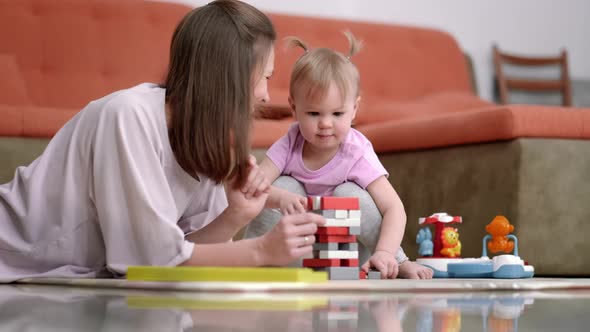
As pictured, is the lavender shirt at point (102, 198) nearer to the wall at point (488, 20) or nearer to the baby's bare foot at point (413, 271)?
the baby's bare foot at point (413, 271)

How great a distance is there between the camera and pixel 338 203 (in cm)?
155

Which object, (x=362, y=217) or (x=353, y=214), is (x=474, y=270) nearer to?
(x=362, y=217)

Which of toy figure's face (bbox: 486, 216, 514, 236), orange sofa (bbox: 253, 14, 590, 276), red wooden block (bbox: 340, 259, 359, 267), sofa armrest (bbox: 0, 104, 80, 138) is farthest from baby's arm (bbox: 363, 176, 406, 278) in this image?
sofa armrest (bbox: 0, 104, 80, 138)

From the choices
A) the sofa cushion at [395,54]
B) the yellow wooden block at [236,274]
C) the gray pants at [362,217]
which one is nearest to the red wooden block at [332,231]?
the yellow wooden block at [236,274]

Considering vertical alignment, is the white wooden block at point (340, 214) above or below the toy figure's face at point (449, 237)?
above

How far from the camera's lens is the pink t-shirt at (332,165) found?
197cm

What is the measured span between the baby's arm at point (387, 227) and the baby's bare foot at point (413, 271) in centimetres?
7

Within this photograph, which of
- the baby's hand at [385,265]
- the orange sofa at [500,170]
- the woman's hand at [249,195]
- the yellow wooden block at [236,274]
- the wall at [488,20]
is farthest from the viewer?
the wall at [488,20]

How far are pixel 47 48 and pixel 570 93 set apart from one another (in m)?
2.99

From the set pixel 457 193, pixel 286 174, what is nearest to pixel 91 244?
pixel 286 174

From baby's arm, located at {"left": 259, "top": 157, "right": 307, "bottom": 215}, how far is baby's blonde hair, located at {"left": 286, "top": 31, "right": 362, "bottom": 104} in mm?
200

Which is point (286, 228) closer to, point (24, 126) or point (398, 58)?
point (24, 126)

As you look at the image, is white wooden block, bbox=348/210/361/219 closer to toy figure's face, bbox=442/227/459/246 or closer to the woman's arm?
the woman's arm

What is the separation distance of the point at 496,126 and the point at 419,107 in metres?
1.45
